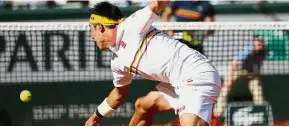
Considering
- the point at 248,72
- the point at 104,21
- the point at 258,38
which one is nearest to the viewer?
the point at 104,21

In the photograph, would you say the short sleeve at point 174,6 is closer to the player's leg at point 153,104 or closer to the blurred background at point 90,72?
the blurred background at point 90,72

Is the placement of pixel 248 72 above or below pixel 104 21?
below

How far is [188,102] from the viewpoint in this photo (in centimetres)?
575

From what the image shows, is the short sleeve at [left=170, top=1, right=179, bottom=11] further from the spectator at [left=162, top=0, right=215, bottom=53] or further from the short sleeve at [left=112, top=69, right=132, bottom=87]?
A: the short sleeve at [left=112, top=69, right=132, bottom=87]

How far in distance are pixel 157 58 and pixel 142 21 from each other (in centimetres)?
30

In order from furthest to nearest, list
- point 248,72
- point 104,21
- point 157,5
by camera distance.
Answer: point 248,72 < point 104,21 < point 157,5

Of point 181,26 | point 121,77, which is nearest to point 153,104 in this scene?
point 121,77

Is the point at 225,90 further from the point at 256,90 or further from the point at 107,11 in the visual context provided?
the point at 107,11

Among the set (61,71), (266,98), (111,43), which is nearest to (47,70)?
(61,71)

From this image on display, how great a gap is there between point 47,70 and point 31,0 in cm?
137

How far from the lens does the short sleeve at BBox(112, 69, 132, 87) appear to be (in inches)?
242

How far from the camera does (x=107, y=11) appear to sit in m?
5.97

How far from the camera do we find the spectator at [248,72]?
391 inches

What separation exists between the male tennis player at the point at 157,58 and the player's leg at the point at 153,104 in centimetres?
44
